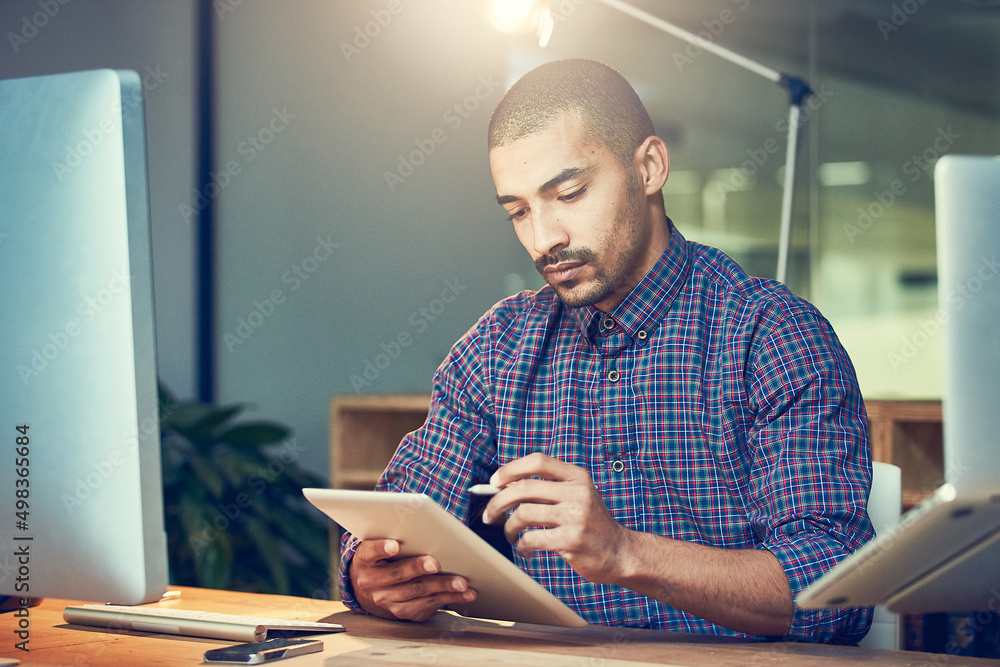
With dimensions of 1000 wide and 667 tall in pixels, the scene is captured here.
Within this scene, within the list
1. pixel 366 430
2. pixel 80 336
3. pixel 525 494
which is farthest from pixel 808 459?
pixel 366 430

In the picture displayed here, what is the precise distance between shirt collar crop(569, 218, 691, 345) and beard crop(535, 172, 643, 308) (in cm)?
3

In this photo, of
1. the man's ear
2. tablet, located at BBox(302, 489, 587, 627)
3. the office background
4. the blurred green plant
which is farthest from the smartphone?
the office background

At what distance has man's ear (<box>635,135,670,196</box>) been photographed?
141cm

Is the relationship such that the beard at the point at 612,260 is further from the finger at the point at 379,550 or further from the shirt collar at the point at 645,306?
the finger at the point at 379,550

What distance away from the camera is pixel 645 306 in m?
1.34

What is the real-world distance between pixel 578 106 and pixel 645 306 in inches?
11.8

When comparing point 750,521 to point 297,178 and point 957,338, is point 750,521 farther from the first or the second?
point 297,178

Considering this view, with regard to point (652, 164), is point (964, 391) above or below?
below

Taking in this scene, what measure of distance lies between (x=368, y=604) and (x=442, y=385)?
0.40 m

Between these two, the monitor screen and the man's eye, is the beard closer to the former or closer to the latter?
the man's eye

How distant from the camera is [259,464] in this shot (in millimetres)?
2725

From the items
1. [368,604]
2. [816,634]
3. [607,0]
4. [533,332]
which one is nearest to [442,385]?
[533,332]

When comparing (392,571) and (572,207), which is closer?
A: (392,571)

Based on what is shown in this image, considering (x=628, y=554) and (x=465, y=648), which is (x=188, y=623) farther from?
(x=628, y=554)
